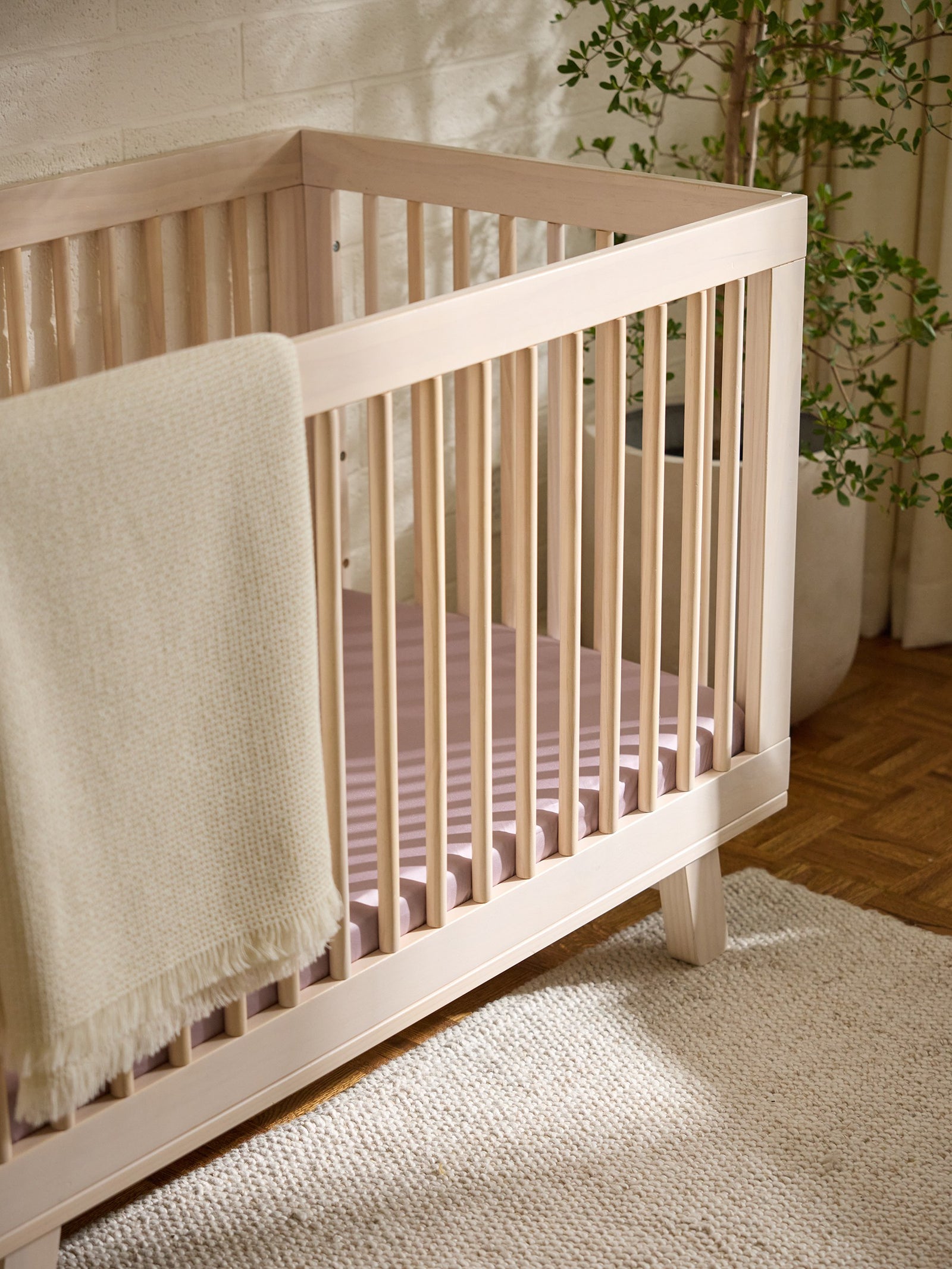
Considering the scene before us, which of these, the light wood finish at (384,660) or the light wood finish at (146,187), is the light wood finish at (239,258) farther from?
the light wood finish at (384,660)

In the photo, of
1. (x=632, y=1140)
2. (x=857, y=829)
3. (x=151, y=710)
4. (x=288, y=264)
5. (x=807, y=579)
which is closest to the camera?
(x=151, y=710)

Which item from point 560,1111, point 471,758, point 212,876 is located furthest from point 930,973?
point 212,876

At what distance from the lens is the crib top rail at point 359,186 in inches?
61.0

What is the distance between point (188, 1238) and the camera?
4.48 ft

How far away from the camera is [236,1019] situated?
121 cm

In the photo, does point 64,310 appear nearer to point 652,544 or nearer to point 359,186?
point 359,186

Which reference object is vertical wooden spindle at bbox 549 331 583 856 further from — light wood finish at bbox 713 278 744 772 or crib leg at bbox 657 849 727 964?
crib leg at bbox 657 849 727 964

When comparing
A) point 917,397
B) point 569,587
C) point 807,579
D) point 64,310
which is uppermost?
point 64,310

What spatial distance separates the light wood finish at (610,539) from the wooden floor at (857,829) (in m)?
0.39

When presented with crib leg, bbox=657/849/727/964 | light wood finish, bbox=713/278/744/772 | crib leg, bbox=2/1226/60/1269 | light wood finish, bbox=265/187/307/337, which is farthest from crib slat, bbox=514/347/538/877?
light wood finish, bbox=265/187/307/337

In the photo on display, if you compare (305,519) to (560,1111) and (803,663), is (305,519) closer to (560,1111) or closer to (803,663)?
(560,1111)

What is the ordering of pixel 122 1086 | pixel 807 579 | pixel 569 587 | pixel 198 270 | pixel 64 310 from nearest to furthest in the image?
pixel 122 1086, pixel 569 587, pixel 64 310, pixel 198 270, pixel 807 579

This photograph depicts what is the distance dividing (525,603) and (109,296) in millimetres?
656

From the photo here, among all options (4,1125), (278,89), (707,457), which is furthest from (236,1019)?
(278,89)
